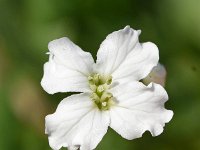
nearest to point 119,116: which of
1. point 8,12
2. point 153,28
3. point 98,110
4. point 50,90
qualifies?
point 98,110

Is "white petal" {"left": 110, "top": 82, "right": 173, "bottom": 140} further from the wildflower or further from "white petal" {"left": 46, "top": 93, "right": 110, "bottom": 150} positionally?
the wildflower

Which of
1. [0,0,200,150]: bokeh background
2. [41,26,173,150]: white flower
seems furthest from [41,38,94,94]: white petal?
[0,0,200,150]: bokeh background

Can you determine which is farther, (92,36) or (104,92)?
(92,36)

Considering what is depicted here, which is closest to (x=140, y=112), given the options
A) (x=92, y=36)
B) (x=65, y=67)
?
(x=65, y=67)

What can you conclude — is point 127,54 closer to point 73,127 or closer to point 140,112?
point 140,112

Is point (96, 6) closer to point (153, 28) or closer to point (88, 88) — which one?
point (153, 28)
